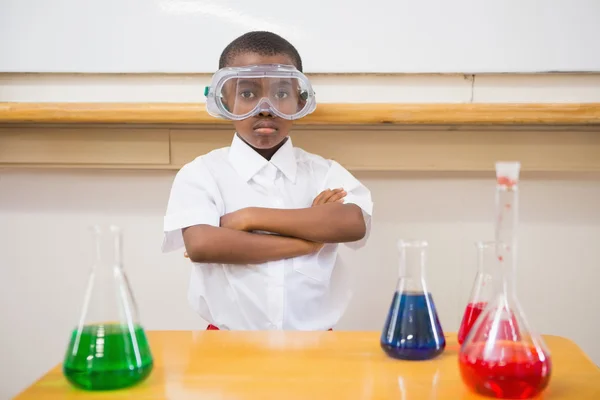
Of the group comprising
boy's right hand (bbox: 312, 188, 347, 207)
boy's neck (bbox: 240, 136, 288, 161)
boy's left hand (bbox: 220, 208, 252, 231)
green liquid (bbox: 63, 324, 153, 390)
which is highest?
boy's neck (bbox: 240, 136, 288, 161)

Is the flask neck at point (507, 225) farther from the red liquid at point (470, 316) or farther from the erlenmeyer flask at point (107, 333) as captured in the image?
the erlenmeyer flask at point (107, 333)

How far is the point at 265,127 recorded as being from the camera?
1.42m

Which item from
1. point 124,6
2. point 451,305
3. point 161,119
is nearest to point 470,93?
point 451,305

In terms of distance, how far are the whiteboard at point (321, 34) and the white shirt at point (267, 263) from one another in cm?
35

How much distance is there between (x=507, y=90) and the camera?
1691 millimetres

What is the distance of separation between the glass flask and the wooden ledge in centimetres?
95

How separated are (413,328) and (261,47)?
84 cm

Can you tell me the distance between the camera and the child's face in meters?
1.41

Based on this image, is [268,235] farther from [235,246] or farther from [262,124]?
[262,124]

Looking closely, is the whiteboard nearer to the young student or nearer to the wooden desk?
the young student

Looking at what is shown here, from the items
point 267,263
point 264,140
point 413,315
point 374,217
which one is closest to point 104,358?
point 413,315

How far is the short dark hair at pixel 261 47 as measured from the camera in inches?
55.8

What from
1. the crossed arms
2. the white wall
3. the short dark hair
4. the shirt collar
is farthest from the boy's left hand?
the white wall

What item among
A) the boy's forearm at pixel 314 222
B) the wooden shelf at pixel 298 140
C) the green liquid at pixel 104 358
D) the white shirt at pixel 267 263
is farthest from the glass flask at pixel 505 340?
the wooden shelf at pixel 298 140
